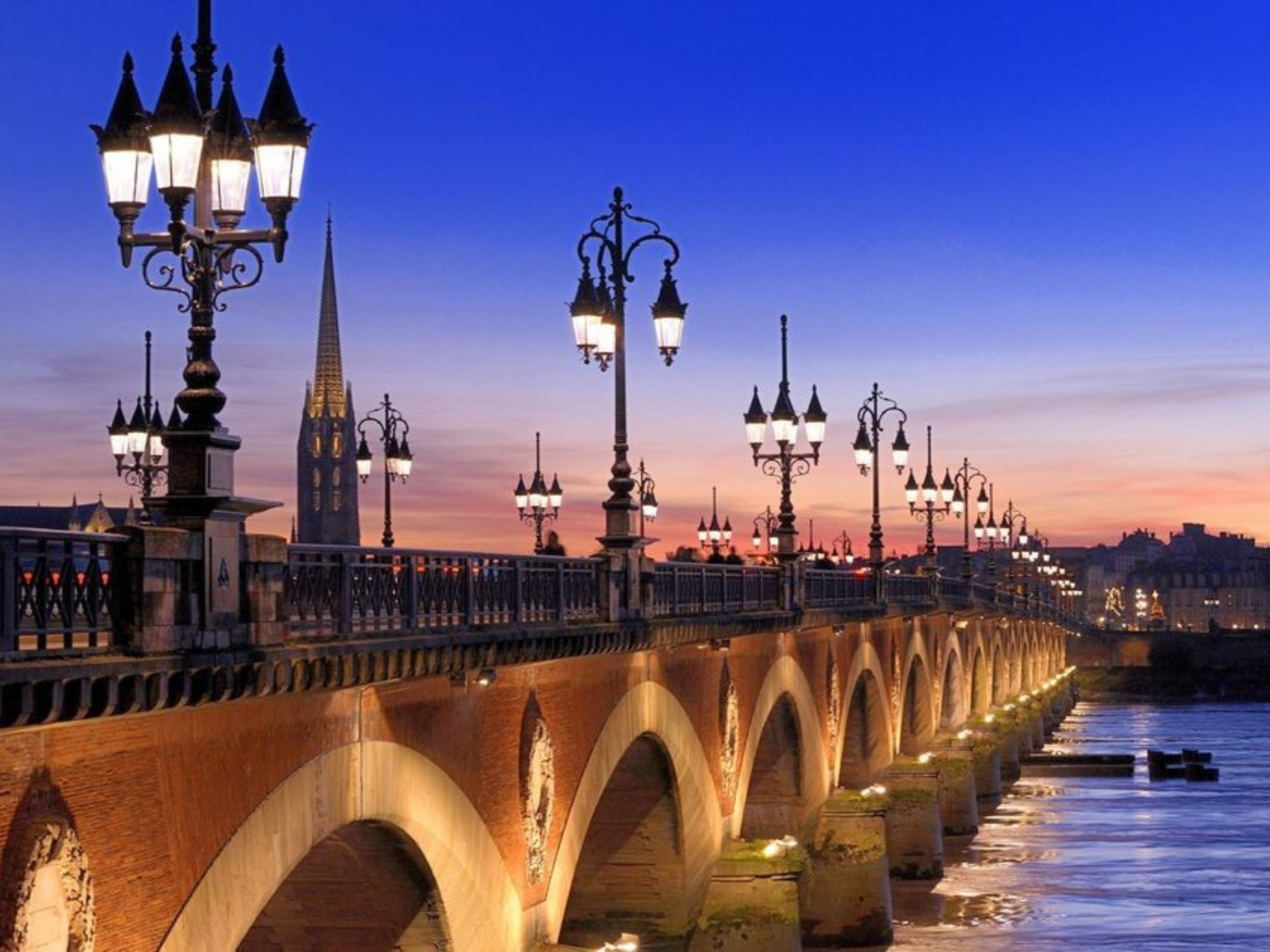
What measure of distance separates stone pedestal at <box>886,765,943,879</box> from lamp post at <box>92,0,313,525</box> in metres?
38.9

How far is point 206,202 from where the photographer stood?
14.4 metres

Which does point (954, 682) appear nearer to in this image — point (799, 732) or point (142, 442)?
point (799, 732)

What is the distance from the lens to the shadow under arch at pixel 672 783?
24.8 m

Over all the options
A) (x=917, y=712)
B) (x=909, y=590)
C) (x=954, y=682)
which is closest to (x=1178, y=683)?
(x=954, y=682)

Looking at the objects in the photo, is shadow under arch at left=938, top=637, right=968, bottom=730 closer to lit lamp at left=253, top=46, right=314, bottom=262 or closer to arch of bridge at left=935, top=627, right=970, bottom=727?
arch of bridge at left=935, top=627, right=970, bottom=727

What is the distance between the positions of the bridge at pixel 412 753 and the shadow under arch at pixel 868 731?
9793 mm

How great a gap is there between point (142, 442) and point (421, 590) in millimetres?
9942

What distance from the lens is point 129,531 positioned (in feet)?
43.3

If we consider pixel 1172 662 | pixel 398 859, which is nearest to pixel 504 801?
pixel 398 859

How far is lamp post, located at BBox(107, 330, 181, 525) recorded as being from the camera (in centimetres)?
2608

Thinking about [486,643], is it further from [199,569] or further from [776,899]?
[776,899]

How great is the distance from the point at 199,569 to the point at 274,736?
2299 millimetres

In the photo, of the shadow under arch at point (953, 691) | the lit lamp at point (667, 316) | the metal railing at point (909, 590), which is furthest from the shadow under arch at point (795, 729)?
the shadow under arch at point (953, 691)

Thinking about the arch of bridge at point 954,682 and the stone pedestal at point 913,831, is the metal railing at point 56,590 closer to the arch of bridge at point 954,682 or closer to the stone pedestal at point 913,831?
the stone pedestal at point 913,831
